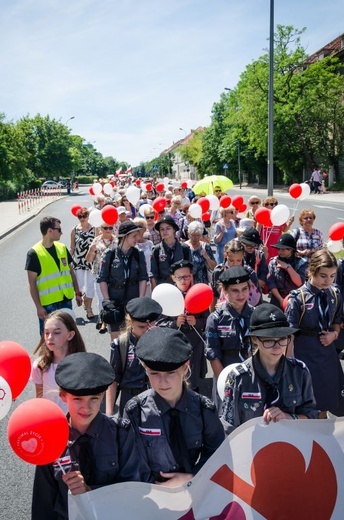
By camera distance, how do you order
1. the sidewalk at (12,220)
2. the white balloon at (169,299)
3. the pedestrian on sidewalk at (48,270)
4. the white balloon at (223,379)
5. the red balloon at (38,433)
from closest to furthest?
1. the red balloon at (38,433)
2. the white balloon at (223,379)
3. the white balloon at (169,299)
4. the pedestrian on sidewalk at (48,270)
5. the sidewalk at (12,220)

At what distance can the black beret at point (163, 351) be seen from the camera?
2.66 meters

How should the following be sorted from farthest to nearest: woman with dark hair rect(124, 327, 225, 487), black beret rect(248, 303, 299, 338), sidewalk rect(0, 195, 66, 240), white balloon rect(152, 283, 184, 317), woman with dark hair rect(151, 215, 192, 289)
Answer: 1. sidewalk rect(0, 195, 66, 240)
2. woman with dark hair rect(151, 215, 192, 289)
3. white balloon rect(152, 283, 184, 317)
4. black beret rect(248, 303, 299, 338)
5. woman with dark hair rect(124, 327, 225, 487)

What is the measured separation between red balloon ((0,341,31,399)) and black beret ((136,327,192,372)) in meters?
0.88

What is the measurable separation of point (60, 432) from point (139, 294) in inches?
145

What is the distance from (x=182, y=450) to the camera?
2.65 m

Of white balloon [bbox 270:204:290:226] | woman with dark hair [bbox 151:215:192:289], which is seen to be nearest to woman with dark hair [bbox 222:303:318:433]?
woman with dark hair [bbox 151:215:192:289]

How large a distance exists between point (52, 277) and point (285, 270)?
2.73 meters

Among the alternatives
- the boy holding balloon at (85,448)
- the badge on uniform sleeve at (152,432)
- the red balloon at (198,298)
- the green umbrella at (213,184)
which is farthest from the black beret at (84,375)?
the green umbrella at (213,184)

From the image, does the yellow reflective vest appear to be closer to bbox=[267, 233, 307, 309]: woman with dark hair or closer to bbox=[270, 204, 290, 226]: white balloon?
bbox=[267, 233, 307, 309]: woman with dark hair

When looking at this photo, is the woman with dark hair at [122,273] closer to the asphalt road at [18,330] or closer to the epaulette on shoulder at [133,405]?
the asphalt road at [18,330]

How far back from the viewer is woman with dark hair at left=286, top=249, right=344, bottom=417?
4.25m

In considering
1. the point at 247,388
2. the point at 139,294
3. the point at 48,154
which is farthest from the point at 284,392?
the point at 48,154

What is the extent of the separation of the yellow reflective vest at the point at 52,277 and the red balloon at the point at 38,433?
360cm

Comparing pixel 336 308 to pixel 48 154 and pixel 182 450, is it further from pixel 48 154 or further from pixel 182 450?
pixel 48 154
